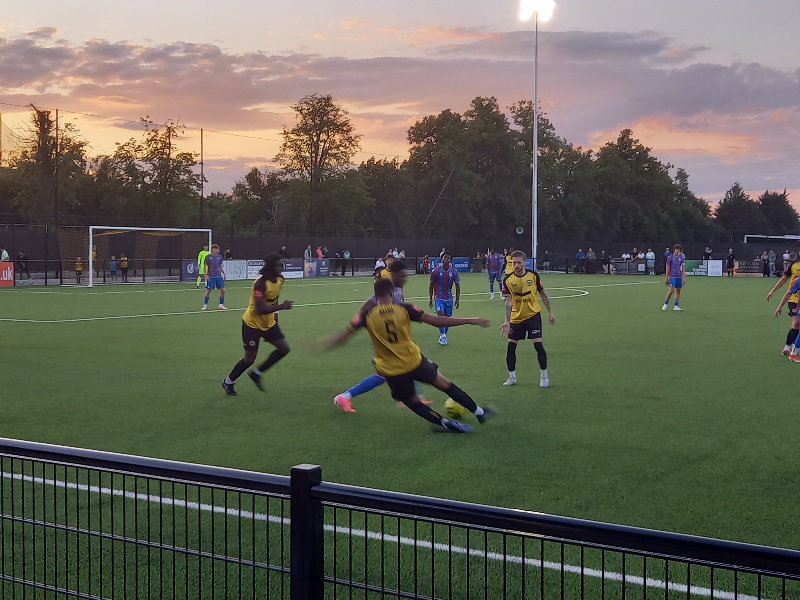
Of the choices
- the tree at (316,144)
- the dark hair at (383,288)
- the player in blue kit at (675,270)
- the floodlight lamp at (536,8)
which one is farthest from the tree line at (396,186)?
the dark hair at (383,288)

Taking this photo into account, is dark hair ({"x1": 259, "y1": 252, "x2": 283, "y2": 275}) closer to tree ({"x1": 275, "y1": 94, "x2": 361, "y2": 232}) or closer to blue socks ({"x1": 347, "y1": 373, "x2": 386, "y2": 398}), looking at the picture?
blue socks ({"x1": 347, "y1": 373, "x2": 386, "y2": 398})

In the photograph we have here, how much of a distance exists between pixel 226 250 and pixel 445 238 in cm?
2682

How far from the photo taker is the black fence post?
2.76 meters

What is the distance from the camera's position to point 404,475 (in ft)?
25.3

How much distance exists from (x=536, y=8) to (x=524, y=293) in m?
33.6

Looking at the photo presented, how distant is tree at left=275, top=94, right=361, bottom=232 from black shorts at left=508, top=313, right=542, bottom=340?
65083 millimetres

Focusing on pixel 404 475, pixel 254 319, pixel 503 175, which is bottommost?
pixel 404 475

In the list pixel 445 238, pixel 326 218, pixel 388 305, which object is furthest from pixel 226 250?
pixel 388 305

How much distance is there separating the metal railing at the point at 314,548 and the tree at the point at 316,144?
7029 cm

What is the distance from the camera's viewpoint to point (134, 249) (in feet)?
165

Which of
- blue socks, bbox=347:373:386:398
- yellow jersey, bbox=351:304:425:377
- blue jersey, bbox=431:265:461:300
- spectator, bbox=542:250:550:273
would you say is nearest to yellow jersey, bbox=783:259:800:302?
blue jersey, bbox=431:265:461:300

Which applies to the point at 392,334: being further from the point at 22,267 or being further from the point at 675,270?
the point at 22,267

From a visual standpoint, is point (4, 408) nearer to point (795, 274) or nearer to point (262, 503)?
point (262, 503)

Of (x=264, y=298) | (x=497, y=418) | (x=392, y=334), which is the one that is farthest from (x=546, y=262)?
(x=392, y=334)
